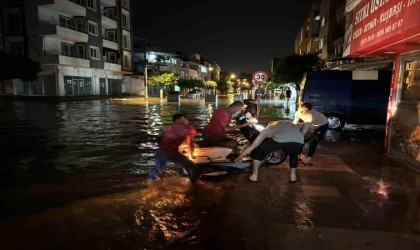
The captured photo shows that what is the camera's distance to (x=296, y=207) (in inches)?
192

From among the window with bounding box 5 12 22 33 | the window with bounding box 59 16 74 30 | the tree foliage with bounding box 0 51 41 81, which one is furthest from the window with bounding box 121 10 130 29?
the tree foliage with bounding box 0 51 41 81

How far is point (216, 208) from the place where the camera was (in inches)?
194

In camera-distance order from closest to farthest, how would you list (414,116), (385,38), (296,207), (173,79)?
1. (296,207)
2. (385,38)
3. (414,116)
4. (173,79)

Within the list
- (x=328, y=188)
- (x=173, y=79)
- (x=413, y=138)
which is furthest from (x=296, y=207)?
(x=173, y=79)

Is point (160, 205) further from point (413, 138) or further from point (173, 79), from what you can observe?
point (173, 79)

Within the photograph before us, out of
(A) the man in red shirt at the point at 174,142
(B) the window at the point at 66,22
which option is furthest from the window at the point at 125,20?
(A) the man in red shirt at the point at 174,142

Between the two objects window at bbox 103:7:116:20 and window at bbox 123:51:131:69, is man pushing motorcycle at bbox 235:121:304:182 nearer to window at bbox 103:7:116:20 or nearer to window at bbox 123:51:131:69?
window at bbox 103:7:116:20

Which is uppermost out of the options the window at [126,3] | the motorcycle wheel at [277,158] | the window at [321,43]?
the window at [126,3]

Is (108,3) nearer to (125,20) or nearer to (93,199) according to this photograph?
(125,20)

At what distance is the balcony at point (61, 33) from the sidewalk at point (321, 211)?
122ft

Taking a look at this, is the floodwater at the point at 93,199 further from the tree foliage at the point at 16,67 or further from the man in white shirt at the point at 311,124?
the tree foliage at the point at 16,67

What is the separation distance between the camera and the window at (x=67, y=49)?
132ft

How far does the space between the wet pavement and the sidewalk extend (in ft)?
0.05

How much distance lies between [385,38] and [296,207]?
10.9 ft
